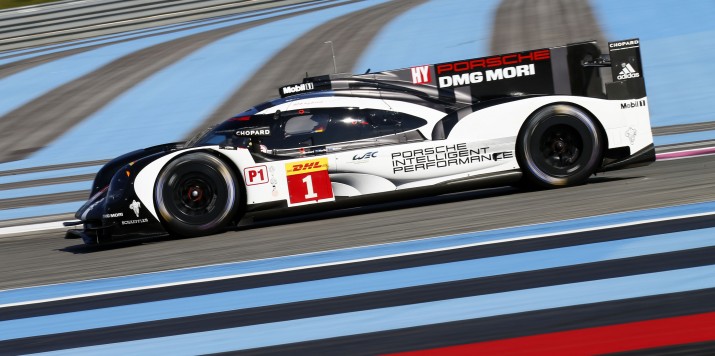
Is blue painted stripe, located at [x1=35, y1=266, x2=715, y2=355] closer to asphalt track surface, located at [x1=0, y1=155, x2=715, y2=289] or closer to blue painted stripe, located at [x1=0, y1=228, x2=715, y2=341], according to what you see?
blue painted stripe, located at [x1=0, y1=228, x2=715, y2=341]

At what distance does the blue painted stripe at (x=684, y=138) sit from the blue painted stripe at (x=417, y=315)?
577 cm

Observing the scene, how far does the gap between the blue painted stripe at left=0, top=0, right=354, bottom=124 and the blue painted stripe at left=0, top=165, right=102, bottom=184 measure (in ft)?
14.8

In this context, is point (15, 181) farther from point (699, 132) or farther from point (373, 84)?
point (699, 132)

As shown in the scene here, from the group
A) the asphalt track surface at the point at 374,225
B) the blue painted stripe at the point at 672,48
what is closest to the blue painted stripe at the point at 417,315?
the asphalt track surface at the point at 374,225

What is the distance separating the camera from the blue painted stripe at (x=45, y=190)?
1155cm

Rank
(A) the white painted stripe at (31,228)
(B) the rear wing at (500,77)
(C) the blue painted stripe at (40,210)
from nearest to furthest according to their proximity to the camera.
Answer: (B) the rear wing at (500,77) → (A) the white painted stripe at (31,228) → (C) the blue painted stripe at (40,210)

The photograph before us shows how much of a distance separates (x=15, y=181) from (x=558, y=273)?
923 cm

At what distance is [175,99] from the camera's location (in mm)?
15852

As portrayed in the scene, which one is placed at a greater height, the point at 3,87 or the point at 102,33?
the point at 102,33

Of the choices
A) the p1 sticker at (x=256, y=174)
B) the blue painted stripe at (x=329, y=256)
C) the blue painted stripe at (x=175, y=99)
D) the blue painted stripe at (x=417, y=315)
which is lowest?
the blue painted stripe at (x=417, y=315)

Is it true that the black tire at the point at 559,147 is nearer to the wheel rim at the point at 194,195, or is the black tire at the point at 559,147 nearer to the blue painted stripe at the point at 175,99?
the wheel rim at the point at 194,195

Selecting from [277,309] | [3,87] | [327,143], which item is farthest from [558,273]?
[3,87]

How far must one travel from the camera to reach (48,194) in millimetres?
11445

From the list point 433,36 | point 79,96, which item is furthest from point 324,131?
point 79,96
